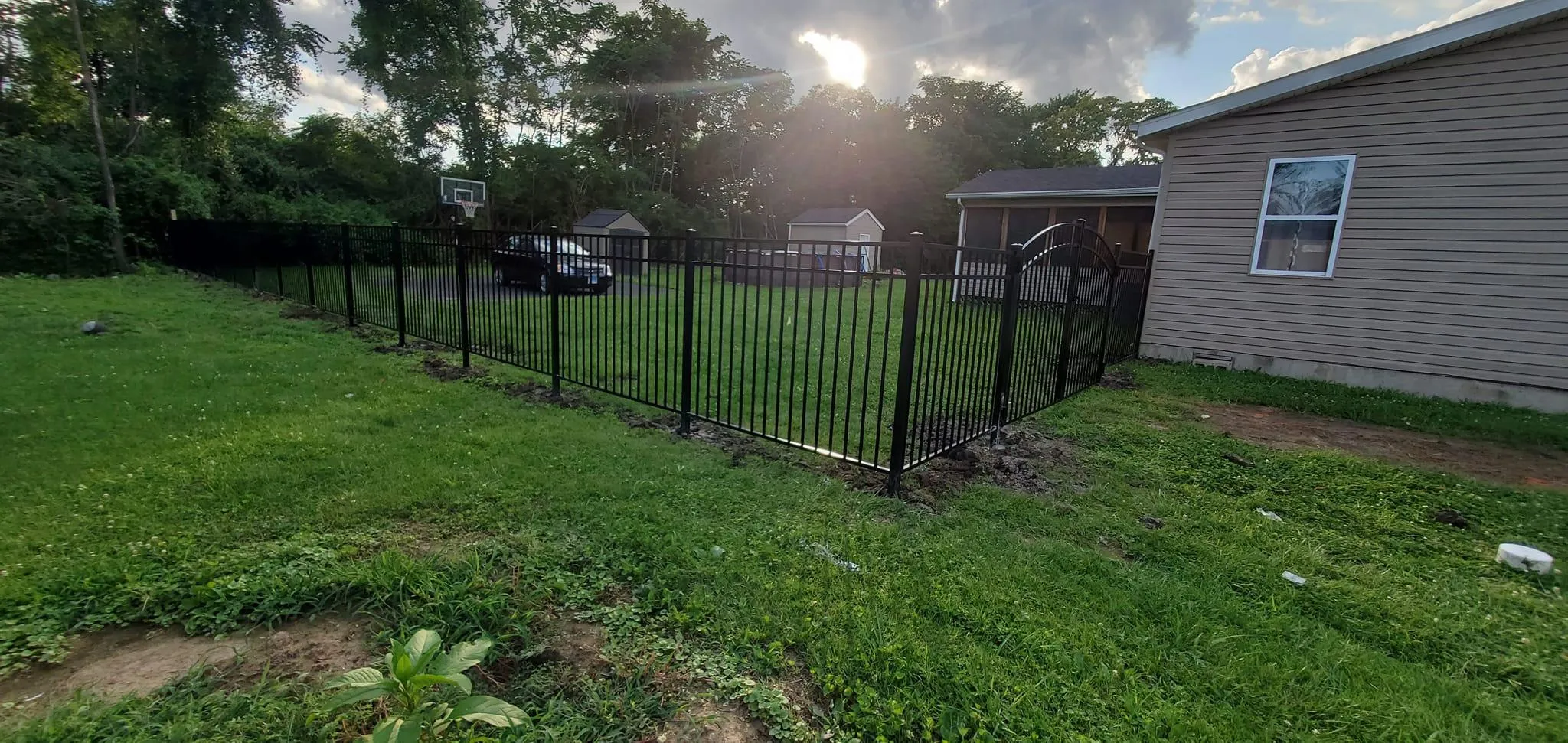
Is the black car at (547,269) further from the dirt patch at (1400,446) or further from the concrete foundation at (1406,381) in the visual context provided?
the concrete foundation at (1406,381)

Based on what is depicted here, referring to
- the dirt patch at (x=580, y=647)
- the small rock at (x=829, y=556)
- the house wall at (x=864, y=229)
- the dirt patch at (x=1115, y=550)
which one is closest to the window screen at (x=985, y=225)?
the house wall at (x=864, y=229)

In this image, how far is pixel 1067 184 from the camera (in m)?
14.8

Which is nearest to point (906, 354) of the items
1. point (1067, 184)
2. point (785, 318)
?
point (785, 318)

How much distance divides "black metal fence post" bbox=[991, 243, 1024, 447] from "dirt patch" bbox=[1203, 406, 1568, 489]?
7.19 feet

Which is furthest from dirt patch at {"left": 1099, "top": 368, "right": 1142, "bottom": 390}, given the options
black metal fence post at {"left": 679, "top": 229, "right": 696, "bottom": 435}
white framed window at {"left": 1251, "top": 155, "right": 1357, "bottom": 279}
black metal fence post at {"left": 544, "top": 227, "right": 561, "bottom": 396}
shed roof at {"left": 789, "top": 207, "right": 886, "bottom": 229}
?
shed roof at {"left": 789, "top": 207, "right": 886, "bottom": 229}

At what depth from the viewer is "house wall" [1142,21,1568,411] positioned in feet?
20.2

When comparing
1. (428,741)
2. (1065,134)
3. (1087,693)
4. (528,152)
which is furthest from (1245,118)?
(1065,134)

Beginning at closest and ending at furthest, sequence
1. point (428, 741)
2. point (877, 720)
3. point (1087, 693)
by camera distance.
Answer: point (428, 741), point (877, 720), point (1087, 693)

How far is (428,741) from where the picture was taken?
172 centimetres

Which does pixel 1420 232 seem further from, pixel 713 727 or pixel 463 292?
pixel 463 292

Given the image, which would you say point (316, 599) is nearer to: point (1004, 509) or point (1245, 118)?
point (1004, 509)

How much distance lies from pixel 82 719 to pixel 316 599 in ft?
2.16

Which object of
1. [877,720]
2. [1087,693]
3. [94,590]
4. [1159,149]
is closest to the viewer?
[877,720]

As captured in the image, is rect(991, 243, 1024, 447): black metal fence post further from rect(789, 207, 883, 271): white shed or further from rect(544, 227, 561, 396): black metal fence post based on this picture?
rect(789, 207, 883, 271): white shed
